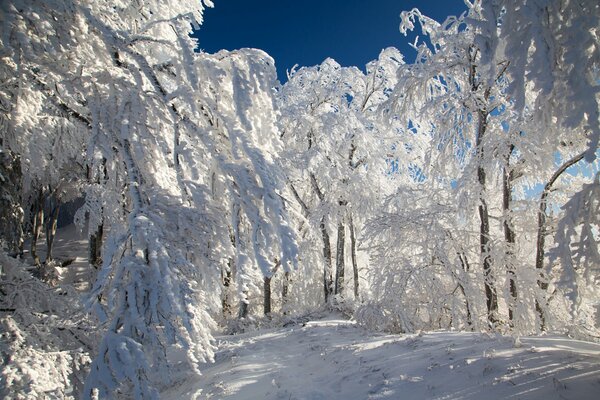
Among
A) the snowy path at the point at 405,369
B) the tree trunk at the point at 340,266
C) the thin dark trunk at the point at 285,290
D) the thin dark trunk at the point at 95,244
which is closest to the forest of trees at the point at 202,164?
the snowy path at the point at 405,369

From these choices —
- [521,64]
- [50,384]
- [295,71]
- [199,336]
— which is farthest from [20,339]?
[295,71]

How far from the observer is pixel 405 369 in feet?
15.3

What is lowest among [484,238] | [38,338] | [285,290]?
[285,290]

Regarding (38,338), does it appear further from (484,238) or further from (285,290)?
(285,290)

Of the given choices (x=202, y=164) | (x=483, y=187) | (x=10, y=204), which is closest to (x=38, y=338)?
(x=10, y=204)

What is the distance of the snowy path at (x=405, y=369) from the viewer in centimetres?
357

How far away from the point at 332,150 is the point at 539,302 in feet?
26.3

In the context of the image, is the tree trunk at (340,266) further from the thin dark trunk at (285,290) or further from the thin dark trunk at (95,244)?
the thin dark trunk at (95,244)

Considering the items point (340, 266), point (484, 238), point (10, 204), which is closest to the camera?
point (10, 204)

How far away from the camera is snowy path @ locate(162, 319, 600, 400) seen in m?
3.57

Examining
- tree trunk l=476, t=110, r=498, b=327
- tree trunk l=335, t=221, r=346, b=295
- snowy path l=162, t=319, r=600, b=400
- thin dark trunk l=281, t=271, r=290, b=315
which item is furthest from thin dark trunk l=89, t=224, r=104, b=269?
tree trunk l=476, t=110, r=498, b=327

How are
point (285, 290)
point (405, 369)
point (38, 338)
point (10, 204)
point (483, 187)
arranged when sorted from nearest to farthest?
point (38, 338), point (10, 204), point (405, 369), point (483, 187), point (285, 290)

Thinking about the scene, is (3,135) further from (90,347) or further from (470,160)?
(470,160)

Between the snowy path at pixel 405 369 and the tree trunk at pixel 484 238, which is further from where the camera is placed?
the tree trunk at pixel 484 238
